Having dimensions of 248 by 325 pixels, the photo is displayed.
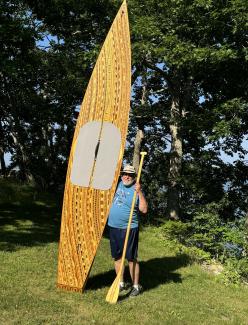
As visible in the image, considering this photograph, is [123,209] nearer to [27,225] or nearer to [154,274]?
[154,274]

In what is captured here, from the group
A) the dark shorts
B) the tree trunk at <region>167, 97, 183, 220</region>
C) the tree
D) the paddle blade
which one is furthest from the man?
the tree trunk at <region>167, 97, 183, 220</region>

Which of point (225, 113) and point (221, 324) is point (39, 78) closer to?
point (225, 113)

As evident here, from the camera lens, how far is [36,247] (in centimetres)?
893

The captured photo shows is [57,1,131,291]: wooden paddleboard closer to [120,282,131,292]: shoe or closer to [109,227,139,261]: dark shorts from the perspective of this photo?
[109,227,139,261]: dark shorts

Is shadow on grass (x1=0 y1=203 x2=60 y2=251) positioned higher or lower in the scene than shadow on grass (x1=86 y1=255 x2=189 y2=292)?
higher

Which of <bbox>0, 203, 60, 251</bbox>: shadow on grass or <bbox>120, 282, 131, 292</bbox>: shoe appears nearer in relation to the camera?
<bbox>120, 282, 131, 292</bbox>: shoe

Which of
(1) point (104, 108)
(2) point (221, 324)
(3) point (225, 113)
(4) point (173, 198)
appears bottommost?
(2) point (221, 324)

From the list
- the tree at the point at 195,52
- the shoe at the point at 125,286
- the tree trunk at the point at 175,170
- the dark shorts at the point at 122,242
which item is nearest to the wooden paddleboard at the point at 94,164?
the dark shorts at the point at 122,242

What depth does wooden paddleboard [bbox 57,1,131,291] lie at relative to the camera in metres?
6.67

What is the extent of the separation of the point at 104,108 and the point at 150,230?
21.3 ft

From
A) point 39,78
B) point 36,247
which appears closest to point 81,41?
point 39,78

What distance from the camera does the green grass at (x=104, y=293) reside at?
5.70 meters

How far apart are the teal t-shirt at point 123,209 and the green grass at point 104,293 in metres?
1.02

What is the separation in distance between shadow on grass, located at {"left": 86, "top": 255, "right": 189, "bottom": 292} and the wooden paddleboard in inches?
21.1
